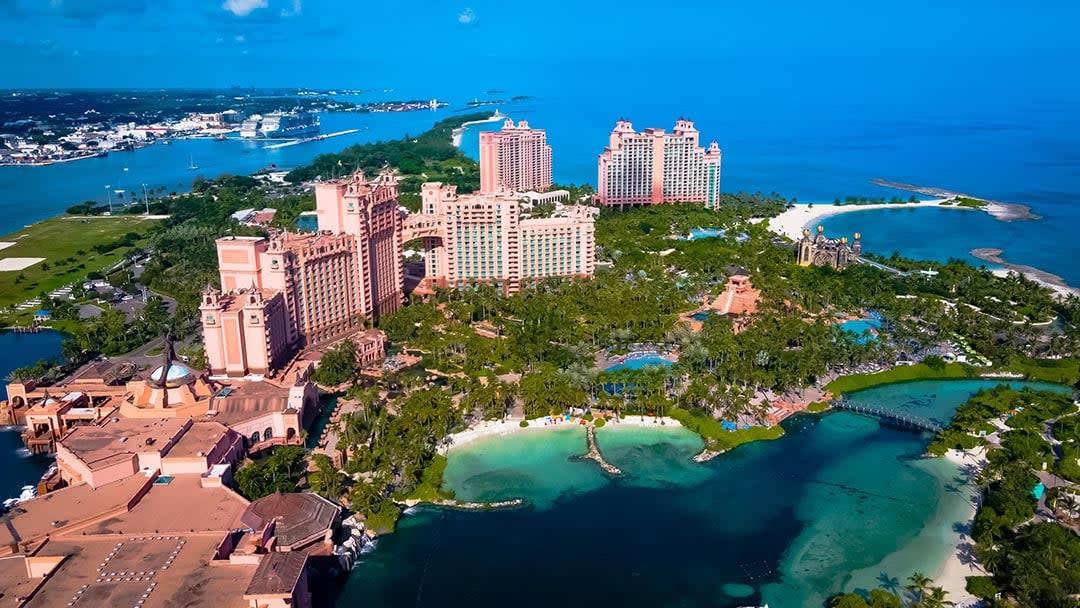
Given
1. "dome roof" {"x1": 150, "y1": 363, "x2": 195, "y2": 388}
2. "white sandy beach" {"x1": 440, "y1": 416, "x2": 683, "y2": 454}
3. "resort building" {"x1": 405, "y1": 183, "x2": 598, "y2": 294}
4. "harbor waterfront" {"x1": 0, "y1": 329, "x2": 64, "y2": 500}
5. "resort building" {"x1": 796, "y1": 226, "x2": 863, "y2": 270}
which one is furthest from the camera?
"resort building" {"x1": 796, "y1": 226, "x2": 863, "y2": 270}

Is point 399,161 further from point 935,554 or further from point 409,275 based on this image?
point 935,554

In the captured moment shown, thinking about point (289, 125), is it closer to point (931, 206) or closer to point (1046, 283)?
point (931, 206)

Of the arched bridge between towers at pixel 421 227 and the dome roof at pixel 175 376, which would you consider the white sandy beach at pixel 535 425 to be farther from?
the arched bridge between towers at pixel 421 227

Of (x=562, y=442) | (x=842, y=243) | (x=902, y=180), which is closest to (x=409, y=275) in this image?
(x=562, y=442)

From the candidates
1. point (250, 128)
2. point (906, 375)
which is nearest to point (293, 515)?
point (906, 375)

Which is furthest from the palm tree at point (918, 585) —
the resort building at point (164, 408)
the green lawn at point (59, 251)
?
the green lawn at point (59, 251)

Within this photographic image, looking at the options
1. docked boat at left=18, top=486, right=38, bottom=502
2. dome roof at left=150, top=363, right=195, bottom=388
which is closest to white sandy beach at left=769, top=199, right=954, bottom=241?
dome roof at left=150, top=363, right=195, bottom=388

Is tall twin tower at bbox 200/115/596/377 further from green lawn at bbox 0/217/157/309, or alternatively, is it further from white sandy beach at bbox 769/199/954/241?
white sandy beach at bbox 769/199/954/241
